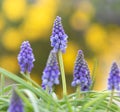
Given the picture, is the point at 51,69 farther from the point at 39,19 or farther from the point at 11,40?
the point at 39,19

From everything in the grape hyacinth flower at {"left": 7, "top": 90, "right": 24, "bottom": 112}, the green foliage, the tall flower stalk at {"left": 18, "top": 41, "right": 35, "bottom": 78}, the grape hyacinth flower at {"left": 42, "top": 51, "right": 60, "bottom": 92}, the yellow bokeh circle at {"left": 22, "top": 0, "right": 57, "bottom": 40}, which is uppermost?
the yellow bokeh circle at {"left": 22, "top": 0, "right": 57, "bottom": 40}

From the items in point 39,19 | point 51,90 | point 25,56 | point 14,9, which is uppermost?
point 14,9

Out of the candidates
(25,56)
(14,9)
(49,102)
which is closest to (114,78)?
(49,102)

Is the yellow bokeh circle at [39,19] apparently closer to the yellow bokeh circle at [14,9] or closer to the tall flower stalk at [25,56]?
the yellow bokeh circle at [14,9]

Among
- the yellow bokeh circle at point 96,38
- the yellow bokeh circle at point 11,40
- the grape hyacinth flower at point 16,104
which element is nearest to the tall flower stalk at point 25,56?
the grape hyacinth flower at point 16,104

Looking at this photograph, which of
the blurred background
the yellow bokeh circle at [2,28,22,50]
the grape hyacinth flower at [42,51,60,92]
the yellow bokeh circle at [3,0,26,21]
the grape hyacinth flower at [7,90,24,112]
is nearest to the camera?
the grape hyacinth flower at [7,90,24,112]

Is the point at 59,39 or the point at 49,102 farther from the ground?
the point at 59,39

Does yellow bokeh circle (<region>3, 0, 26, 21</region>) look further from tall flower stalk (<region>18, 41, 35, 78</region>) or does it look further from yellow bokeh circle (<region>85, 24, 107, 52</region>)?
tall flower stalk (<region>18, 41, 35, 78</region>)

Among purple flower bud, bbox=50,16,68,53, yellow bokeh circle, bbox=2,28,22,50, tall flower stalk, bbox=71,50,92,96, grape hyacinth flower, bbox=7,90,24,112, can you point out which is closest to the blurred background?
yellow bokeh circle, bbox=2,28,22,50
